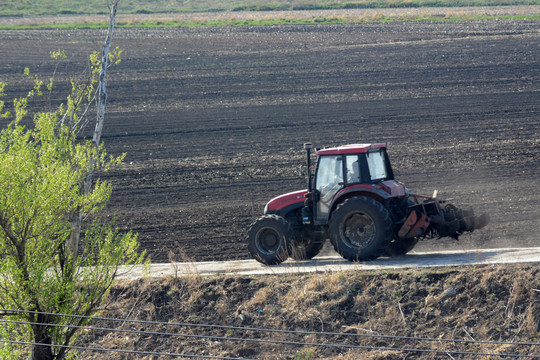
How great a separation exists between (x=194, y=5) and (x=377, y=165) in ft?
160

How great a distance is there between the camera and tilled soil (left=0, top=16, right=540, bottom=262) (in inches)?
761

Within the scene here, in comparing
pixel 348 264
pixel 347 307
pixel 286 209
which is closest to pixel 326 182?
pixel 286 209

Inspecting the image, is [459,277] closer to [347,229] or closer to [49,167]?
[347,229]

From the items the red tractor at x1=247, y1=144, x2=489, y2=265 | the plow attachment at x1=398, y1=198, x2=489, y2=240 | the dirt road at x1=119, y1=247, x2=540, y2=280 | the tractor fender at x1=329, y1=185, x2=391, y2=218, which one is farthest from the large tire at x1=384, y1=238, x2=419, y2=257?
the tractor fender at x1=329, y1=185, x2=391, y2=218

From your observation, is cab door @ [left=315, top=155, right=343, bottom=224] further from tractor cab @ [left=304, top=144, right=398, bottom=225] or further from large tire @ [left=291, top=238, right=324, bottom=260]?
large tire @ [left=291, top=238, right=324, bottom=260]

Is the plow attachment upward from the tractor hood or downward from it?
downward

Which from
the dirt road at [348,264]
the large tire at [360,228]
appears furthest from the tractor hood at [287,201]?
the large tire at [360,228]

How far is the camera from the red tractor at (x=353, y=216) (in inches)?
520

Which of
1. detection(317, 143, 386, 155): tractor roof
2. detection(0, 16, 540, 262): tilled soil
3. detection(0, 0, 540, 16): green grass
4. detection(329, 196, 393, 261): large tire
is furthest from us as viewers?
detection(0, 0, 540, 16): green grass

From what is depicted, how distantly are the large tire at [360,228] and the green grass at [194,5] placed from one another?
4078 cm

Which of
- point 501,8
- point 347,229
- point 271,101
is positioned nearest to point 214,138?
point 271,101

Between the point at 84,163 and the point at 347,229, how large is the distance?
208 inches

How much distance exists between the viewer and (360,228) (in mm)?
13492

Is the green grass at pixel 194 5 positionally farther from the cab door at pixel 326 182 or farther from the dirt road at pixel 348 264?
the cab door at pixel 326 182
